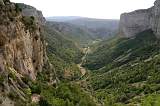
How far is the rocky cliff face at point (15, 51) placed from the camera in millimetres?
66500

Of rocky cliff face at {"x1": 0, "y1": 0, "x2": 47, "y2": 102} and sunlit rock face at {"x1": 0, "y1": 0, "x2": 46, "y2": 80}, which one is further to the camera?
sunlit rock face at {"x1": 0, "y1": 0, "x2": 46, "y2": 80}

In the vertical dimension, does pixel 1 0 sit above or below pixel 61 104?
above

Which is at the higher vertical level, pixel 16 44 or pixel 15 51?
pixel 16 44

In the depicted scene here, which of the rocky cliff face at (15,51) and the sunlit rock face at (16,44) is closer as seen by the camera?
the rocky cliff face at (15,51)

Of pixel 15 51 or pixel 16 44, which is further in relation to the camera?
pixel 16 44

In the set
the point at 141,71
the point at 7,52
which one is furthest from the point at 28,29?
the point at 141,71

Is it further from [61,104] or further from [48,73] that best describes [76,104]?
[48,73]

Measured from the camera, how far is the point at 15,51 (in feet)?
A: 281

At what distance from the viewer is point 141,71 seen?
642 feet

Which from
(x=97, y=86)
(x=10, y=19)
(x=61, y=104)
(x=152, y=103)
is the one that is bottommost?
(x=97, y=86)

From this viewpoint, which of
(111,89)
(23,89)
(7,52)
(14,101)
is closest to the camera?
(14,101)

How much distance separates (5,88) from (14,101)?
2.46 m

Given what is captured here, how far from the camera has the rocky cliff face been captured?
66500 mm

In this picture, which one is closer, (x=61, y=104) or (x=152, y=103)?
(x=61, y=104)
